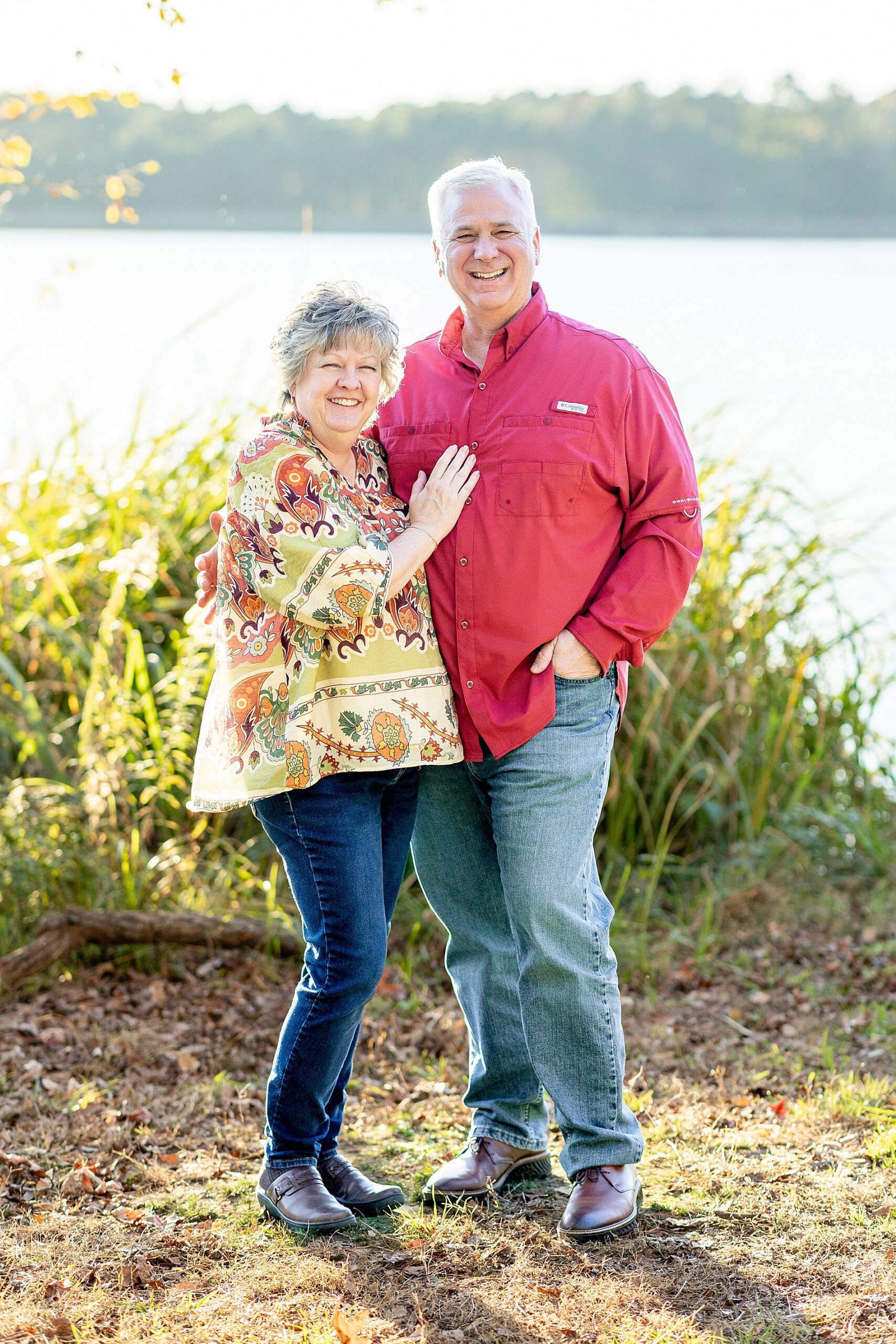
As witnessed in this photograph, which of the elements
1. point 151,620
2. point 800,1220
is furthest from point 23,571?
point 800,1220

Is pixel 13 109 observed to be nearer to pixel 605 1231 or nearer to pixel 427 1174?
pixel 427 1174

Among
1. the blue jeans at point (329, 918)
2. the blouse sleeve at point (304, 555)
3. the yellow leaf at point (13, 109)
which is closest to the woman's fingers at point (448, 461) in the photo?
the blouse sleeve at point (304, 555)

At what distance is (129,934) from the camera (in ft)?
13.9

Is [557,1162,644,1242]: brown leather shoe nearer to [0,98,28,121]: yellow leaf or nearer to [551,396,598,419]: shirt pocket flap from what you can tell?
[551,396,598,419]: shirt pocket flap

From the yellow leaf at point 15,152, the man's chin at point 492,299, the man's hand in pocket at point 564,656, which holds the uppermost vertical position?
the yellow leaf at point 15,152

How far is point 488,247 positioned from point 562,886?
1.39 m

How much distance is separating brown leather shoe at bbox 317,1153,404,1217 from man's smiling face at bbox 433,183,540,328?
199 cm

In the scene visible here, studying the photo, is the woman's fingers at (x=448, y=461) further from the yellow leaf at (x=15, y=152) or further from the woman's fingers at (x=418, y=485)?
the yellow leaf at (x=15, y=152)

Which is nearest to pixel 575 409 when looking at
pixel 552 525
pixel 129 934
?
pixel 552 525

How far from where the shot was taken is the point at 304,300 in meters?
2.69

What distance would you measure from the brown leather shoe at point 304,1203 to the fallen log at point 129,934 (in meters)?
1.50

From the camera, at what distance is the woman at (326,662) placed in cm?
258

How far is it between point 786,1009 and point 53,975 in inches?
97.9

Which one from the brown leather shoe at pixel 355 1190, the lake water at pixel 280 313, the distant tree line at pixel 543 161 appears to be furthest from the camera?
the distant tree line at pixel 543 161
